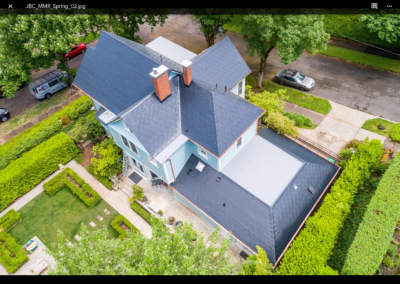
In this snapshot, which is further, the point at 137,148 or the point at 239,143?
the point at 239,143

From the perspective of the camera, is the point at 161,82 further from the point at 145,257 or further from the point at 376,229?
the point at 376,229

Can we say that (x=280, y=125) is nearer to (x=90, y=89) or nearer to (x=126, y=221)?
(x=126, y=221)

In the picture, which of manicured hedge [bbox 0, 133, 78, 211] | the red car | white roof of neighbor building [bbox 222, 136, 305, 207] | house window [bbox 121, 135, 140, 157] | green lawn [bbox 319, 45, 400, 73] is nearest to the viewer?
white roof of neighbor building [bbox 222, 136, 305, 207]

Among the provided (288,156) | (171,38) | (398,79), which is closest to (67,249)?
(288,156)

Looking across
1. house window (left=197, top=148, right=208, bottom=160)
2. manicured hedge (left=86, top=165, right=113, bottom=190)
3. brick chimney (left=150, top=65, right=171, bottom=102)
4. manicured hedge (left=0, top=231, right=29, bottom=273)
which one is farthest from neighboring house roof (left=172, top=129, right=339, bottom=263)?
manicured hedge (left=0, top=231, right=29, bottom=273)

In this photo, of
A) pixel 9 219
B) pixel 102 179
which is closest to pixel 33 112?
pixel 9 219

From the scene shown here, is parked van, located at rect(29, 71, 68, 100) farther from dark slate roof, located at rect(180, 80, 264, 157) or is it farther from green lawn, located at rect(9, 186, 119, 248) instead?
dark slate roof, located at rect(180, 80, 264, 157)
